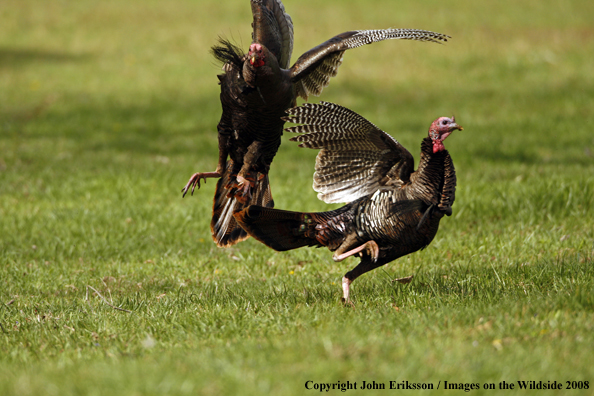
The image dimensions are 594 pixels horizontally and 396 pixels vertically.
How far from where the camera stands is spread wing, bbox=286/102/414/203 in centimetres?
473

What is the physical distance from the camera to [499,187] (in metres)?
7.59

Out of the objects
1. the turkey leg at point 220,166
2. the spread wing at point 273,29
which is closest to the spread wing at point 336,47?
the spread wing at point 273,29

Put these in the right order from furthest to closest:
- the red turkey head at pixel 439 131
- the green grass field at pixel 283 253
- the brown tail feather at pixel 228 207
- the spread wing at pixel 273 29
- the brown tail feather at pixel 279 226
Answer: the brown tail feather at pixel 228 207
the spread wing at pixel 273 29
the brown tail feather at pixel 279 226
the red turkey head at pixel 439 131
the green grass field at pixel 283 253

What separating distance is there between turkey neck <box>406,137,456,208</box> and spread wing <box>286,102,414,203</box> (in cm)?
22

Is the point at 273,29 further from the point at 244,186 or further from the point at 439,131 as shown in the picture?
the point at 439,131

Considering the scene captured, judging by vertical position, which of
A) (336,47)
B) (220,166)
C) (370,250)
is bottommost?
(370,250)

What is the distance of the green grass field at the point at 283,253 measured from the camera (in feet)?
10.3

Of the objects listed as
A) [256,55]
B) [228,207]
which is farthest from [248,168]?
[256,55]

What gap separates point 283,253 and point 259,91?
7.26ft

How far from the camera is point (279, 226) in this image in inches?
189

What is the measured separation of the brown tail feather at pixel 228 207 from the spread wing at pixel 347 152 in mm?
720

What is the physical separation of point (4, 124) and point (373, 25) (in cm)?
1235

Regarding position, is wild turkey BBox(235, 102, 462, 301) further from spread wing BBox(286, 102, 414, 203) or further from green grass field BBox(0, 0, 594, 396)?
green grass field BBox(0, 0, 594, 396)

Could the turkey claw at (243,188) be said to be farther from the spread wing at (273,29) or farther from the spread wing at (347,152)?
the spread wing at (273,29)
